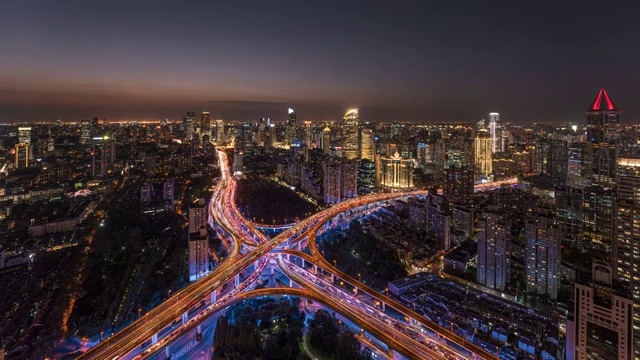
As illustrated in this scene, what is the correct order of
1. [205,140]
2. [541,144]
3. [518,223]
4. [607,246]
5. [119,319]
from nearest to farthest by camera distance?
[119,319] < [607,246] < [518,223] < [541,144] < [205,140]

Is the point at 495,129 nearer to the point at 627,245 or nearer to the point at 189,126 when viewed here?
the point at 627,245

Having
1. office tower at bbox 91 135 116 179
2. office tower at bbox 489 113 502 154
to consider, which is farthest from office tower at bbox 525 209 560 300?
office tower at bbox 489 113 502 154

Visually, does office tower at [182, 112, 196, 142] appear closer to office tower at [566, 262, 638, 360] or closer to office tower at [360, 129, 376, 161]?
office tower at [360, 129, 376, 161]

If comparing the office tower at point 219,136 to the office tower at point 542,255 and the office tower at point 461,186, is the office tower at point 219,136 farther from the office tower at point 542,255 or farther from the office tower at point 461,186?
the office tower at point 542,255

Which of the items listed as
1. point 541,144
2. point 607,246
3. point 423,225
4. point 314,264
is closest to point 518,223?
point 607,246

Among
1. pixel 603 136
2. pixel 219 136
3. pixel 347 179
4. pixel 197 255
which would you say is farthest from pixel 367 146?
pixel 219 136

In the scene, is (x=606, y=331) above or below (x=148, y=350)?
above

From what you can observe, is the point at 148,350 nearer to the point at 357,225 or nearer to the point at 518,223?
the point at 357,225
